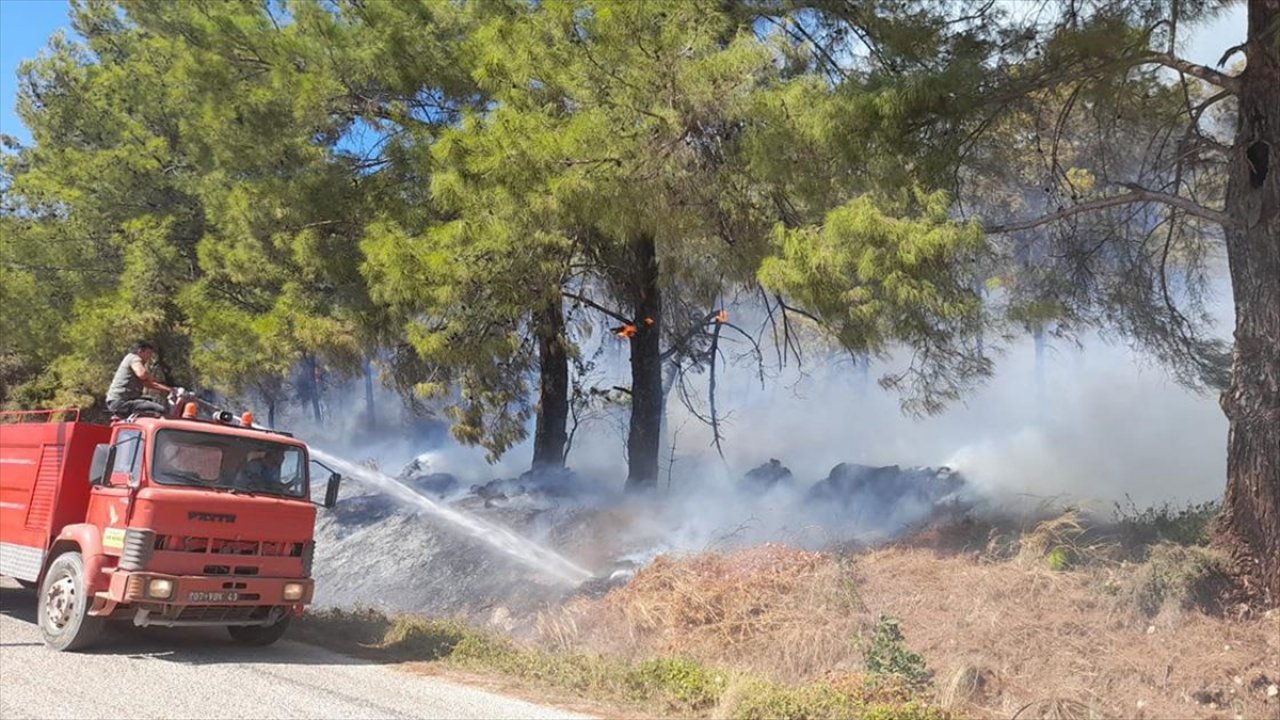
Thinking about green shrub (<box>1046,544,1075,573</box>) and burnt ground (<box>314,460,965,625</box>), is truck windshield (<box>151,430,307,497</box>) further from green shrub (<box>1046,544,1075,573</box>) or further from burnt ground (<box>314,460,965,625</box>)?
green shrub (<box>1046,544,1075,573</box>)

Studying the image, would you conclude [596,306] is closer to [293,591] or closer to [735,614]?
[735,614]

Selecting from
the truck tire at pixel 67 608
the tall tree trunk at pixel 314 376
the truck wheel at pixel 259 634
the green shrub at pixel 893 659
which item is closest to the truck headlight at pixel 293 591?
the truck wheel at pixel 259 634

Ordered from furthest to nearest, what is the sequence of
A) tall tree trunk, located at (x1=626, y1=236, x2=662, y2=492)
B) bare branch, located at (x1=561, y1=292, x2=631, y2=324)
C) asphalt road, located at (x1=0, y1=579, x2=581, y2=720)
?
bare branch, located at (x1=561, y1=292, x2=631, y2=324) → tall tree trunk, located at (x1=626, y1=236, x2=662, y2=492) → asphalt road, located at (x1=0, y1=579, x2=581, y2=720)

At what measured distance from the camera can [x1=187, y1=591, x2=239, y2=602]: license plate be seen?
872cm

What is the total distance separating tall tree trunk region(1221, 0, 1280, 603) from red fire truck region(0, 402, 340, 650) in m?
8.40

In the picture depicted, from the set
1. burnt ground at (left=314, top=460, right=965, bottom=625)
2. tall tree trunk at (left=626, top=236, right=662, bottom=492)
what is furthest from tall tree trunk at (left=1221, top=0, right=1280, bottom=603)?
tall tree trunk at (left=626, top=236, right=662, bottom=492)

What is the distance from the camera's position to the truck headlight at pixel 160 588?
8.46m

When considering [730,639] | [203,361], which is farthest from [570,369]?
[730,639]

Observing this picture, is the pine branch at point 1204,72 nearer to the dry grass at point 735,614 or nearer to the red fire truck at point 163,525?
the dry grass at point 735,614

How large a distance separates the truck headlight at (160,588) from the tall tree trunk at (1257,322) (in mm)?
9253

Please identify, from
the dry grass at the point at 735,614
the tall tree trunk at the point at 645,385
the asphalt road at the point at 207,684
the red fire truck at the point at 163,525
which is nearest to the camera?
the asphalt road at the point at 207,684

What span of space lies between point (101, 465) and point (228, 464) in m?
1.05

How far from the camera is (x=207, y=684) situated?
7.82m

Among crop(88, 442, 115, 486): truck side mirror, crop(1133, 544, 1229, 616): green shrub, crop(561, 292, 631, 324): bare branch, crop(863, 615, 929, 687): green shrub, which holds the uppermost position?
crop(561, 292, 631, 324): bare branch
